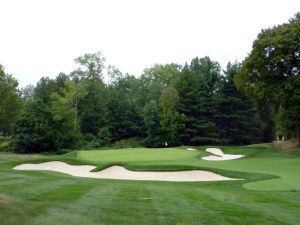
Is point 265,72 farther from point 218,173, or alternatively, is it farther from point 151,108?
point 151,108

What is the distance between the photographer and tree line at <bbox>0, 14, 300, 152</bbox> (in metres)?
44.2

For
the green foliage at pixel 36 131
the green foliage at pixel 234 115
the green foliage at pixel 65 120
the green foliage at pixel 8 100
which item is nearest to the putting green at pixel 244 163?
the green foliage at pixel 36 131

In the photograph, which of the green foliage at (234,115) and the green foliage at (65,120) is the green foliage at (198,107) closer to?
the green foliage at (234,115)

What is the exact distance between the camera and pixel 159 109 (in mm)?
71750

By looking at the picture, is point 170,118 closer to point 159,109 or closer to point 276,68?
point 159,109

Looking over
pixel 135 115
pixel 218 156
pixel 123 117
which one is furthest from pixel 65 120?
pixel 218 156

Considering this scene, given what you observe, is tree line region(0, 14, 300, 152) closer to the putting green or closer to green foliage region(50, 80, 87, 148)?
green foliage region(50, 80, 87, 148)

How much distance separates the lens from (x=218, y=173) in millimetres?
24094

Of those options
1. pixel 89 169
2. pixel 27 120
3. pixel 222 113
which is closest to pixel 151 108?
pixel 222 113

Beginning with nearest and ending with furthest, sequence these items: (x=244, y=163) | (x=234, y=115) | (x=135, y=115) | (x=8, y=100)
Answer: (x=244, y=163) → (x=8, y=100) → (x=234, y=115) → (x=135, y=115)

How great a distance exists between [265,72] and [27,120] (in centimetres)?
3473

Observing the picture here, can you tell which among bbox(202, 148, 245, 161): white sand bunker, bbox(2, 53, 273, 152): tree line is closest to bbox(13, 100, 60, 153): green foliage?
bbox(2, 53, 273, 152): tree line

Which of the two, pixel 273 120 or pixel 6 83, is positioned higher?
pixel 6 83

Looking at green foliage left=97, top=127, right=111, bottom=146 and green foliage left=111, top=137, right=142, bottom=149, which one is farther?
green foliage left=111, top=137, right=142, bottom=149
